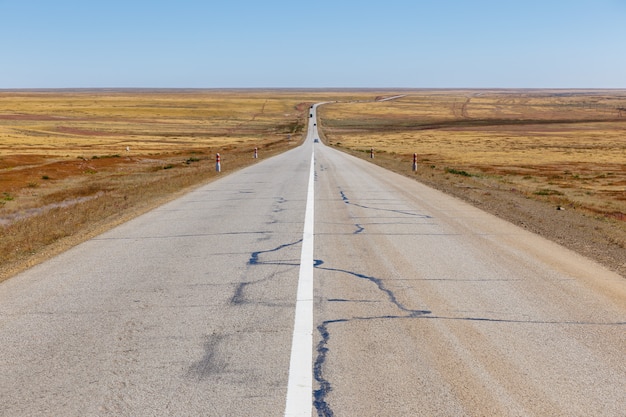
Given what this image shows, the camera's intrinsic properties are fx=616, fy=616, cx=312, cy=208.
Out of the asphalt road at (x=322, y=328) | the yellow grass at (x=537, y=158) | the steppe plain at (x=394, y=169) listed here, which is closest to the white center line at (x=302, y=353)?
the asphalt road at (x=322, y=328)

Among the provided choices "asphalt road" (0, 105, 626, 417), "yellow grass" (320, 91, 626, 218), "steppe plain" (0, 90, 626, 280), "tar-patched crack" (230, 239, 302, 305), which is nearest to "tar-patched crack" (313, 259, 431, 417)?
"asphalt road" (0, 105, 626, 417)

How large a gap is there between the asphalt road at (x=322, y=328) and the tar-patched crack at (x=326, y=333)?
0.07 feet

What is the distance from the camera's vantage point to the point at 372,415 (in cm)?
417

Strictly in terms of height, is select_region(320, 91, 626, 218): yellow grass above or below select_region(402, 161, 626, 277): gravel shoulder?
below

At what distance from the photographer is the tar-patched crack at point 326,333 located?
4.38 metres

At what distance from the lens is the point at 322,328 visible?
5.97m

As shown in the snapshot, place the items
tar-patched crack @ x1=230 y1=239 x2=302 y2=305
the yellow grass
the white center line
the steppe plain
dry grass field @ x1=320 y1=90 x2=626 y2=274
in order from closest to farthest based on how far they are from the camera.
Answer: the white center line, tar-patched crack @ x1=230 y1=239 x2=302 y2=305, the steppe plain, dry grass field @ x1=320 y1=90 x2=626 y2=274, the yellow grass

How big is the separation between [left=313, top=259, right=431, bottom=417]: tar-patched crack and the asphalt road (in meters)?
0.02

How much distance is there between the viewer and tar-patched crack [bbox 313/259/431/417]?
4.38m

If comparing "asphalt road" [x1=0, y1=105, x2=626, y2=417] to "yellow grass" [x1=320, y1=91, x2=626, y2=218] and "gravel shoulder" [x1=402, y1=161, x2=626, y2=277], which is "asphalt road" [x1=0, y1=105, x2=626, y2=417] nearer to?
"gravel shoulder" [x1=402, y1=161, x2=626, y2=277]

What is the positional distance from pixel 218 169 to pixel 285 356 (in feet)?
83.5

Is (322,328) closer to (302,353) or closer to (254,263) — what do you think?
(302,353)

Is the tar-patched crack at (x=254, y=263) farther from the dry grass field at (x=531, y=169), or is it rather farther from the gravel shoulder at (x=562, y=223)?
the dry grass field at (x=531, y=169)

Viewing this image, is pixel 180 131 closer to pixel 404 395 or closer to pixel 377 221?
pixel 377 221
